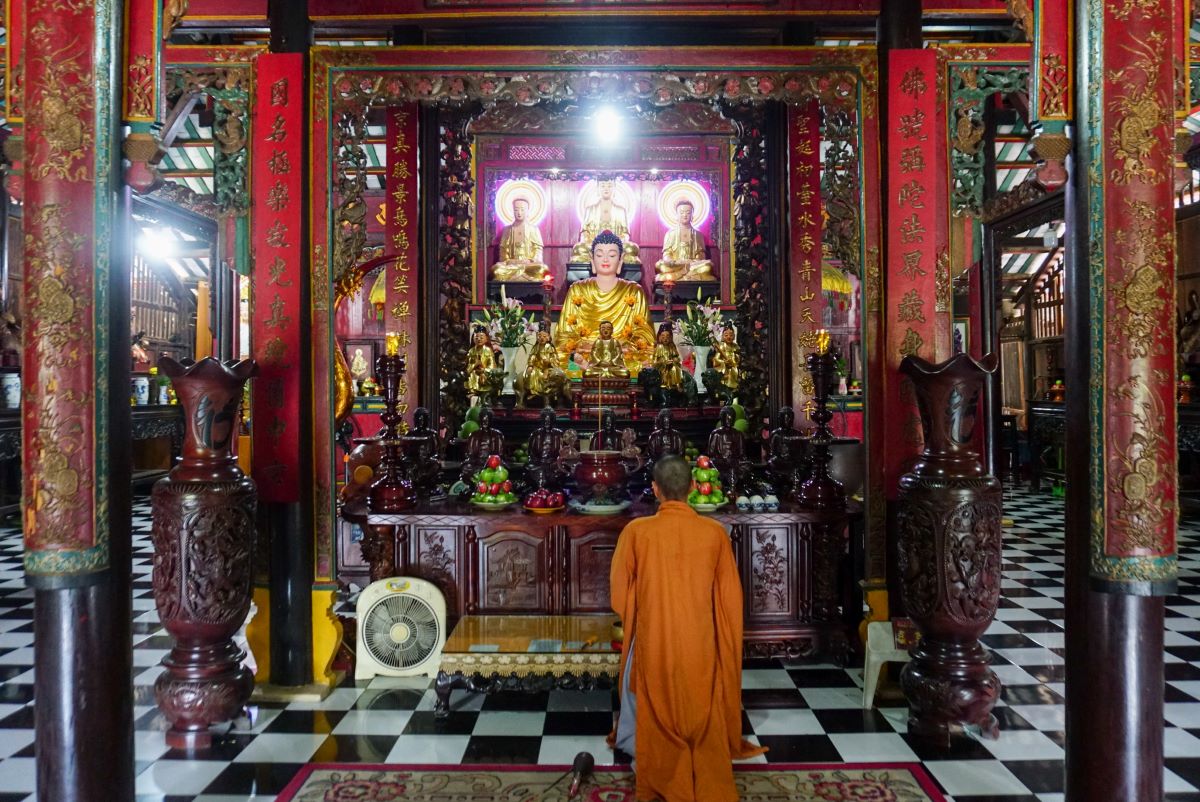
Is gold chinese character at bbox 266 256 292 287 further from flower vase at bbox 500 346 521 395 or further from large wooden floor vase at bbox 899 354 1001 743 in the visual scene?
flower vase at bbox 500 346 521 395

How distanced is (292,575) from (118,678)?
1418 mm

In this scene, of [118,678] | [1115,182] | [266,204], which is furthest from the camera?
[266,204]

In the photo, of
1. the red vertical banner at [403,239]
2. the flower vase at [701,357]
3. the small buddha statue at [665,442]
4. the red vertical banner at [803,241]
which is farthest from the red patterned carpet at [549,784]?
the flower vase at [701,357]

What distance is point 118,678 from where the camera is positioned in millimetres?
2412

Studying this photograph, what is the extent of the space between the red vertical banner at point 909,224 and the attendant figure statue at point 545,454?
1892mm

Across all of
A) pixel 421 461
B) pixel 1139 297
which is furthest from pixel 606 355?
pixel 1139 297

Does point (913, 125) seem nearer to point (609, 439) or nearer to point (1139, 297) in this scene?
point (1139, 297)

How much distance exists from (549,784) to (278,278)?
257 centimetres

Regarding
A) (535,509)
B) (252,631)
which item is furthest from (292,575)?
(535,509)

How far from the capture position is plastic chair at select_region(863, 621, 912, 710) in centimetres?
363

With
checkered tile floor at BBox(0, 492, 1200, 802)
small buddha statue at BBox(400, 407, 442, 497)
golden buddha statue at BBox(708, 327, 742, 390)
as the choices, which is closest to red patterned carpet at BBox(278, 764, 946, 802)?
checkered tile floor at BBox(0, 492, 1200, 802)

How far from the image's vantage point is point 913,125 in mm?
3828

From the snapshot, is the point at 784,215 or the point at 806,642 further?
the point at 784,215

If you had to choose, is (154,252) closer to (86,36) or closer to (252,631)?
(252,631)
